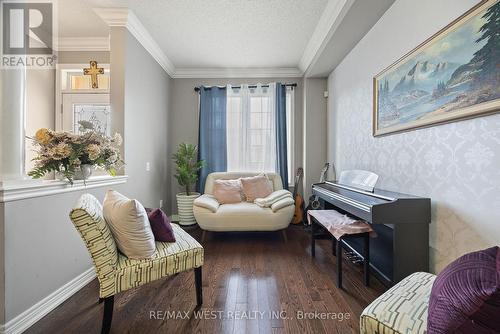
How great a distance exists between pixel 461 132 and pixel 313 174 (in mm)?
2398

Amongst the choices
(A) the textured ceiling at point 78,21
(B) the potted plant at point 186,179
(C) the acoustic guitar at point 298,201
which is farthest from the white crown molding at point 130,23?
(C) the acoustic guitar at point 298,201

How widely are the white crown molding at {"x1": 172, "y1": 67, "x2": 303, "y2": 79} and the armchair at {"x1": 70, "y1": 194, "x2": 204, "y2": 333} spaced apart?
302 cm

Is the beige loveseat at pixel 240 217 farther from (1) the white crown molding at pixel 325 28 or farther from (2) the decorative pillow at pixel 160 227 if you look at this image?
(1) the white crown molding at pixel 325 28

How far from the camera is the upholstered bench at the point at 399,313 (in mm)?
892

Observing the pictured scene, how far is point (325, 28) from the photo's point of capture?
2.48 metres

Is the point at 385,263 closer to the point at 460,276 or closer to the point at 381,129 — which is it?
the point at 381,129

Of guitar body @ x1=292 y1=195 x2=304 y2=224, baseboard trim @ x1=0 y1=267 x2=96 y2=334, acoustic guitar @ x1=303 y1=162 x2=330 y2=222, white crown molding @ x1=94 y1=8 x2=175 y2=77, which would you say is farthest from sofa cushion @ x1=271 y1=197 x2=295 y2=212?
white crown molding @ x1=94 y1=8 x2=175 y2=77

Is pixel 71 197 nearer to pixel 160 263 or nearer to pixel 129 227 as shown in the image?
pixel 129 227

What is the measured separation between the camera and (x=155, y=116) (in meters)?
3.28

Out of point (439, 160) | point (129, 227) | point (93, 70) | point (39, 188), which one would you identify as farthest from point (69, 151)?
point (439, 160)

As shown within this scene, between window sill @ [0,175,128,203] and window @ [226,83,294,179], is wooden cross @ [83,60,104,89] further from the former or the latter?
window @ [226,83,294,179]

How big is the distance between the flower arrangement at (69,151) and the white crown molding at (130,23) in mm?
1345

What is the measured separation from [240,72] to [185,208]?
96.2 inches

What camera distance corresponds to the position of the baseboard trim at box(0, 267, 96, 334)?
53.7 inches
